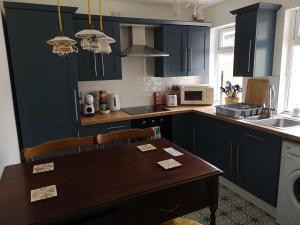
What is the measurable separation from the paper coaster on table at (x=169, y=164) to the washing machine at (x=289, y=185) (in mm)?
1110

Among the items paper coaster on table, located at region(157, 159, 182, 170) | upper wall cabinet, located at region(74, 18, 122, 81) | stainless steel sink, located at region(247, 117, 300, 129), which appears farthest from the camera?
upper wall cabinet, located at region(74, 18, 122, 81)

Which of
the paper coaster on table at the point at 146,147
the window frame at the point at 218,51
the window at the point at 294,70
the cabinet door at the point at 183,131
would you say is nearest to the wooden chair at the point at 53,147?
the paper coaster on table at the point at 146,147

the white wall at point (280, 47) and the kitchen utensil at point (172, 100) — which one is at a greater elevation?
the white wall at point (280, 47)

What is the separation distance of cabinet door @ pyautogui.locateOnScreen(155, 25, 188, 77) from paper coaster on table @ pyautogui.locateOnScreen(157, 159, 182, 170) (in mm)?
1993

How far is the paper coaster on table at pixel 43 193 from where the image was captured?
110 centimetres

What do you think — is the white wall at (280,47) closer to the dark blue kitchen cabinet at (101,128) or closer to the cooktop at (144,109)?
the cooktop at (144,109)

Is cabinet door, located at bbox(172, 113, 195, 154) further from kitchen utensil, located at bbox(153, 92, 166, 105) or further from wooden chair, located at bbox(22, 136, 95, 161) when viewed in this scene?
wooden chair, located at bbox(22, 136, 95, 161)

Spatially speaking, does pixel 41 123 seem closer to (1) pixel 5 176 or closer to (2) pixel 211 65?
(1) pixel 5 176

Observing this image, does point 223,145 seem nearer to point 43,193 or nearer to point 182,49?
point 182,49

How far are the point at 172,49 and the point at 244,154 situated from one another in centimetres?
173

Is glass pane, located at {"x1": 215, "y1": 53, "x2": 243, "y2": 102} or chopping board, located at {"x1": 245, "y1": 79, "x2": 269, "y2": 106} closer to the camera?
chopping board, located at {"x1": 245, "y1": 79, "x2": 269, "y2": 106}

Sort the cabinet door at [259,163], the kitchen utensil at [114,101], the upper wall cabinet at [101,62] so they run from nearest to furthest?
the cabinet door at [259,163] < the upper wall cabinet at [101,62] < the kitchen utensil at [114,101]

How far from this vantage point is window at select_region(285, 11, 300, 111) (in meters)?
2.55

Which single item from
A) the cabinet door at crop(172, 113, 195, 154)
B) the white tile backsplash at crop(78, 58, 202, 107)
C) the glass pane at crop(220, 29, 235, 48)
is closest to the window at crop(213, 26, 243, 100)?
the glass pane at crop(220, 29, 235, 48)
